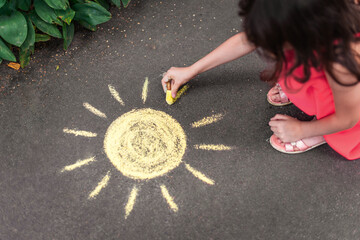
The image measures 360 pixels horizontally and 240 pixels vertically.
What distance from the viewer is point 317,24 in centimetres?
79

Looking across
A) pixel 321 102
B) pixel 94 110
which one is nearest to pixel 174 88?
pixel 94 110

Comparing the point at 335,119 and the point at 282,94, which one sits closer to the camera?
the point at 335,119

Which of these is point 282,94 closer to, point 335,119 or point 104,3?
point 335,119

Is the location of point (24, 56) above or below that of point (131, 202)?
above

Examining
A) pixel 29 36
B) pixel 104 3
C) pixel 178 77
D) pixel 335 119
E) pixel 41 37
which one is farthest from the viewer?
pixel 104 3

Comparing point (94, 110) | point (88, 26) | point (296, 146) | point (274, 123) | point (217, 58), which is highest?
point (88, 26)

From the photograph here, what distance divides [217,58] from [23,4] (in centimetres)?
108

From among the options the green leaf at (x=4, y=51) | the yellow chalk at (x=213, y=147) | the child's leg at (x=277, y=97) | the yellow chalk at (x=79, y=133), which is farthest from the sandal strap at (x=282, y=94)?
the green leaf at (x=4, y=51)

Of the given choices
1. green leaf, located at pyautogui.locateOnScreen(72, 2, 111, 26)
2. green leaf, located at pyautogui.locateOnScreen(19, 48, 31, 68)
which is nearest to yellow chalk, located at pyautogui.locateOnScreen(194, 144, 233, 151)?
green leaf, located at pyautogui.locateOnScreen(72, 2, 111, 26)

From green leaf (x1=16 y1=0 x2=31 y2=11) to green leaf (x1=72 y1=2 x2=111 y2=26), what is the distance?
0.23 m

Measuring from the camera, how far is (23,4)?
1.60m

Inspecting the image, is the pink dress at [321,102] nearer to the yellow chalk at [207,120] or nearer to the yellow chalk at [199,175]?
the yellow chalk at [207,120]

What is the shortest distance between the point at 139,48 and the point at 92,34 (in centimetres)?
31

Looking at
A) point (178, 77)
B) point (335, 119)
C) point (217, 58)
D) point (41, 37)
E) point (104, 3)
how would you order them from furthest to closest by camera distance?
point (104, 3) → point (41, 37) → point (178, 77) → point (217, 58) → point (335, 119)
